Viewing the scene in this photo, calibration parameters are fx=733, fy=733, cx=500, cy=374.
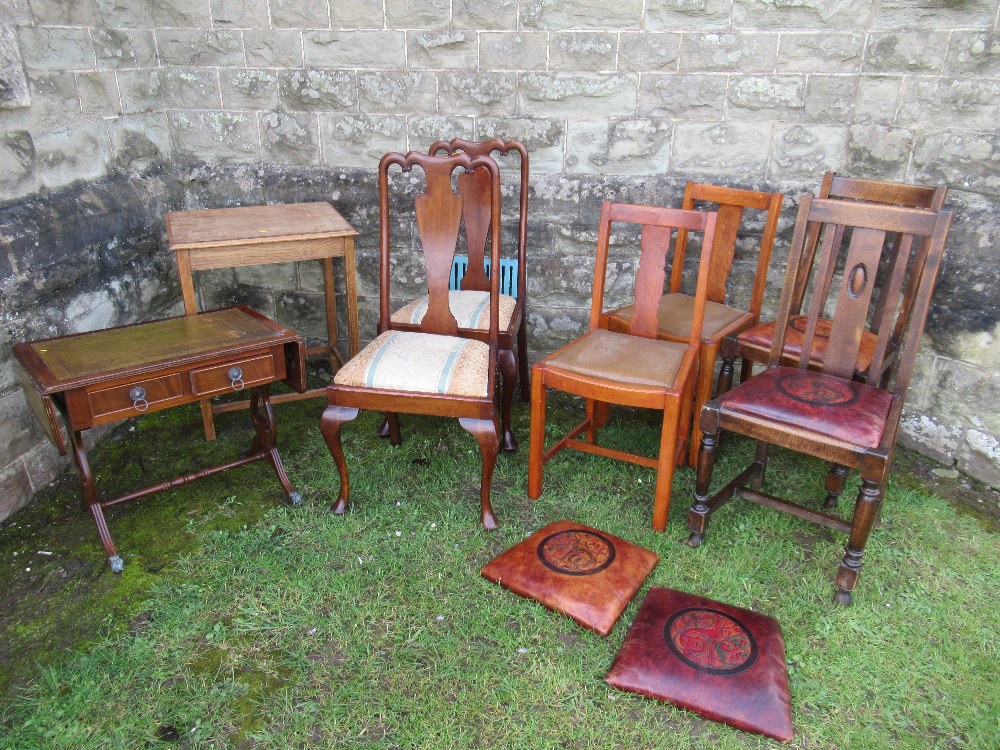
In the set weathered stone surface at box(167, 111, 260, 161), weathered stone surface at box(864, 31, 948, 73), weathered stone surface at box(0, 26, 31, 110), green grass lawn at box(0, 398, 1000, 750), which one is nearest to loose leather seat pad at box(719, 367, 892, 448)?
green grass lawn at box(0, 398, 1000, 750)

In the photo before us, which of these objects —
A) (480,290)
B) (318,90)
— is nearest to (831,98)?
(480,290)

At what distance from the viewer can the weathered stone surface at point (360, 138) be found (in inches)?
143

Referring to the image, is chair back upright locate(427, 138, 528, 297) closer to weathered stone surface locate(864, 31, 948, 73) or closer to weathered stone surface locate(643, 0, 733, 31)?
weathered stone surface locate(643, 0, 733, 31)

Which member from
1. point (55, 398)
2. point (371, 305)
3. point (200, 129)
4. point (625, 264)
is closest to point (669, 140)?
point (625, 264)

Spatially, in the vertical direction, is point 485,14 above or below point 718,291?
above

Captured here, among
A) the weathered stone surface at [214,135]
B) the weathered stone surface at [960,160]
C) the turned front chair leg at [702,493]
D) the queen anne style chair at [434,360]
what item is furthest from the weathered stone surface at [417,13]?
the turned front chair leg at [702,493]

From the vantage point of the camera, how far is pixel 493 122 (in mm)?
3549

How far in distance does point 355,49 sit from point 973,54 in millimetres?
2652

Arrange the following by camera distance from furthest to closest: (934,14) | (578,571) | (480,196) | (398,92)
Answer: (398,92)
(480,196)
(934,14)
(578,571)

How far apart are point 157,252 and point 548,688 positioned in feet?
9.40

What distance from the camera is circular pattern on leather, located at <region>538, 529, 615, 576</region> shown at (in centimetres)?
252

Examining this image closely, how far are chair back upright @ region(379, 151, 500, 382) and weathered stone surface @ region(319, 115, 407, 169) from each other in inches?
31.6

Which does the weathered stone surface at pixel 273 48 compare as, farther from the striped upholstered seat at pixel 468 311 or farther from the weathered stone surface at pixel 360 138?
the striped upholstered seat at pixel 468 311

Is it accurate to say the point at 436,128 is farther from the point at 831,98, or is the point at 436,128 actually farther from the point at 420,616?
the point at 420,616
